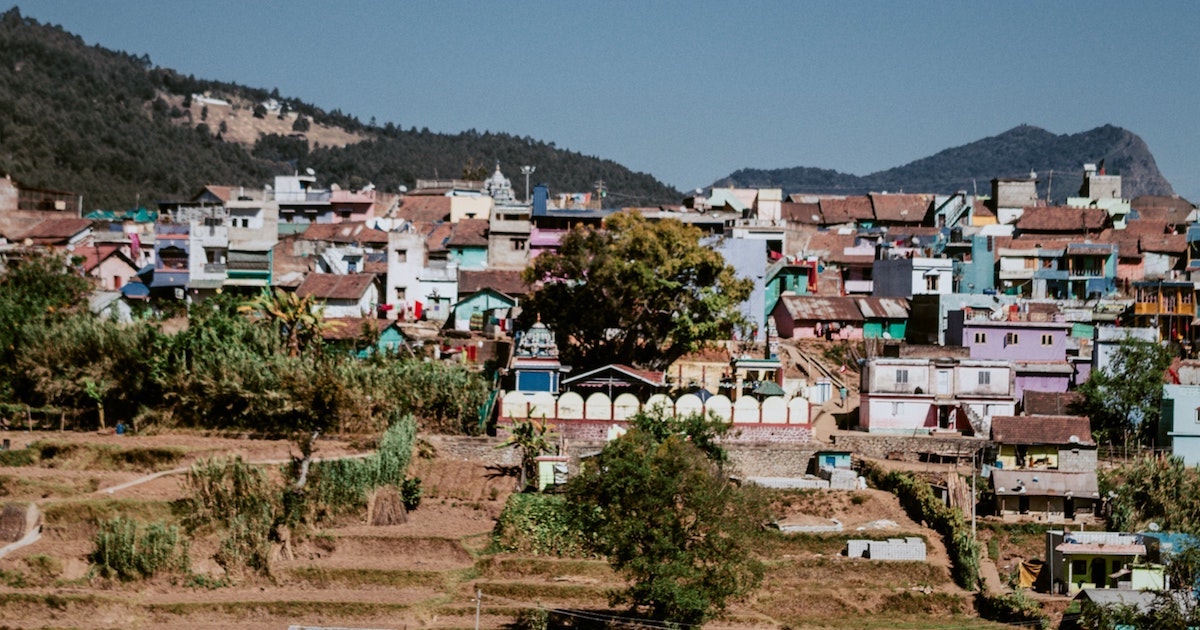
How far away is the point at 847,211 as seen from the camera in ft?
239

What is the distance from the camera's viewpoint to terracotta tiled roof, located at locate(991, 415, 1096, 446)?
131 ft

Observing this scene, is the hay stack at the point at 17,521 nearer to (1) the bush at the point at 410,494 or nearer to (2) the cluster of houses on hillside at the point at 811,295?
(1) the bush at the point at 410,494

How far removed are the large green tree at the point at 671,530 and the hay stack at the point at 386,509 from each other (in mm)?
5409

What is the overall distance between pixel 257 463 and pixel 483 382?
7133 millimetres

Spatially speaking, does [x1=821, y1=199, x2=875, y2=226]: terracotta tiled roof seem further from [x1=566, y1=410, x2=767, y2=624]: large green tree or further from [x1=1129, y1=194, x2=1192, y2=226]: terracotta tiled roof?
[x1=566, y1=410, x2=767, y2=624]: large green tree

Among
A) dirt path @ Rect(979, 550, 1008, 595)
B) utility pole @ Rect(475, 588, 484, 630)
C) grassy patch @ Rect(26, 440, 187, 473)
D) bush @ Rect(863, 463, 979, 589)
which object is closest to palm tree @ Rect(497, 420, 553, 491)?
utility pole @ Rect(475, 588, 484, 630)

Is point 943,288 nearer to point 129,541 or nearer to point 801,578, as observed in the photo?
point 801,578

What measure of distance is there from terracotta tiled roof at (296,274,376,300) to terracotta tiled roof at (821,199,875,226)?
2742 cm

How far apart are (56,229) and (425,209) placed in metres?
16.6

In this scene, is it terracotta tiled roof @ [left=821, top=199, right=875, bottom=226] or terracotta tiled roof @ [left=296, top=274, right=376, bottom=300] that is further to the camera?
terracotta tiled roof @ [left=821, top=199, right=875, bottom=226]

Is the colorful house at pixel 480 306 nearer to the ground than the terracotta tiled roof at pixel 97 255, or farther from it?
nearer to the ground

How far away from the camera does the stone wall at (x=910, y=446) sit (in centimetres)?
4047

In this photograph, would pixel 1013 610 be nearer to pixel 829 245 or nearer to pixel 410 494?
pixel 410 494

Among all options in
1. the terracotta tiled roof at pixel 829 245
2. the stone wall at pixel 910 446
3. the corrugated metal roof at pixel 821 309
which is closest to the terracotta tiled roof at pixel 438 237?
the corrugated metal roof at pixel 821 309
